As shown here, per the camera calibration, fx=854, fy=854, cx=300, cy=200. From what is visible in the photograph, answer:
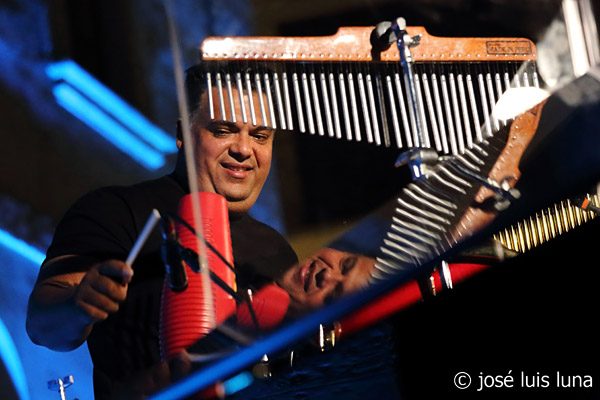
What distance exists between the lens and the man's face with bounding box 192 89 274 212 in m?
1.25

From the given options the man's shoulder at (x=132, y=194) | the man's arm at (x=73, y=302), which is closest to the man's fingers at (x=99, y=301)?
the man's arm at (x=73, y=302)

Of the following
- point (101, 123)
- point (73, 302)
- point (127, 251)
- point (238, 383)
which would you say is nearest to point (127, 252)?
point (127, 251)

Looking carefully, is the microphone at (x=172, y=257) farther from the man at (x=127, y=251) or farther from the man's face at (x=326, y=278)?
the man's face at (x=326, y=278)

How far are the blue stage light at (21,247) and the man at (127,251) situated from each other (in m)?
0.12


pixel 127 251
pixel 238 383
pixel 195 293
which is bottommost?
pixel 238 383

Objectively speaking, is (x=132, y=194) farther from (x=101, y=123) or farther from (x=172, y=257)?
(x=172, y=257)

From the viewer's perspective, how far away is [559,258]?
38.6 inches

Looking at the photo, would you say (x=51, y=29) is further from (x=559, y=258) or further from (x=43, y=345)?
(x=559, y=258)

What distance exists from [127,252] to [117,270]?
0.24 feet

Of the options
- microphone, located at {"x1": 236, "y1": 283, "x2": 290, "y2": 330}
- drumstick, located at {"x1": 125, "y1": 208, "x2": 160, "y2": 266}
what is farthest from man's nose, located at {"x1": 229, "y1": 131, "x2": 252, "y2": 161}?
microphone, located at {"x1": 236, "y1": 283, "x2": 290, "y2": 330}

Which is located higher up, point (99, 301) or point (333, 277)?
point (99, 301)

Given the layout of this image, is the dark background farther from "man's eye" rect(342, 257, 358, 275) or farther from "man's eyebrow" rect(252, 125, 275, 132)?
"man's eye" rect(342, 257, 358, 275)

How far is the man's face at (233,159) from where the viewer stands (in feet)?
4.09

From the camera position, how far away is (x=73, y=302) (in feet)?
3.82
